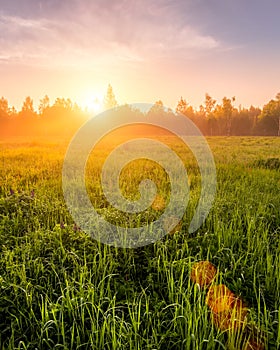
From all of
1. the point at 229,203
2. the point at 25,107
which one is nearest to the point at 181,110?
the point at 25,107

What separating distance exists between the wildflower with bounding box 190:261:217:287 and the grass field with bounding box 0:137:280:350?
67mm

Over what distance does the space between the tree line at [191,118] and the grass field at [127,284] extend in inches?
2658

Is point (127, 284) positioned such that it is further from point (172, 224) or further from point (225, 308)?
point (172, 224)

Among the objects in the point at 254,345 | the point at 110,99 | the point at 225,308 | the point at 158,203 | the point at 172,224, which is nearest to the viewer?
the point at 254,345

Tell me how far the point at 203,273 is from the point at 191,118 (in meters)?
84.8

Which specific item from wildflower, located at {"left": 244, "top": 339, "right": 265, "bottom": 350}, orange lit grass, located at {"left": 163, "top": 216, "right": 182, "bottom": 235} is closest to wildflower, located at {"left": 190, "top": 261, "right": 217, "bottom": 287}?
wildflower, located at {"left": 244, "top": 339, "right": 265, "bottom": 350}

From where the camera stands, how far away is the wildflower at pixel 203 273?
11.1 ft

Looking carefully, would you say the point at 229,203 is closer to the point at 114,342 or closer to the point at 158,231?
the point at 158,231

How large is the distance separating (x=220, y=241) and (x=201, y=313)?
1.74 m

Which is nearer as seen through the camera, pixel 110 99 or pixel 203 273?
pixel 203 273

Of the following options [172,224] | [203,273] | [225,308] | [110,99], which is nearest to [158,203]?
[172,224]

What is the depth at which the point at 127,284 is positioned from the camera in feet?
11.3

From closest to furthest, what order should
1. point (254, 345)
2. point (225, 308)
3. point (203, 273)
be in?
1. point (254, 345)
2. point (225, 308)
3. point (203, 273)

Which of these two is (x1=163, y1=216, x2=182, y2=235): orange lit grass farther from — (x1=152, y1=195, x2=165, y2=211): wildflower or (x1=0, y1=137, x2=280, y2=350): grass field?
(x1=152, y1=195, x2=165, y2=211): wildflower
